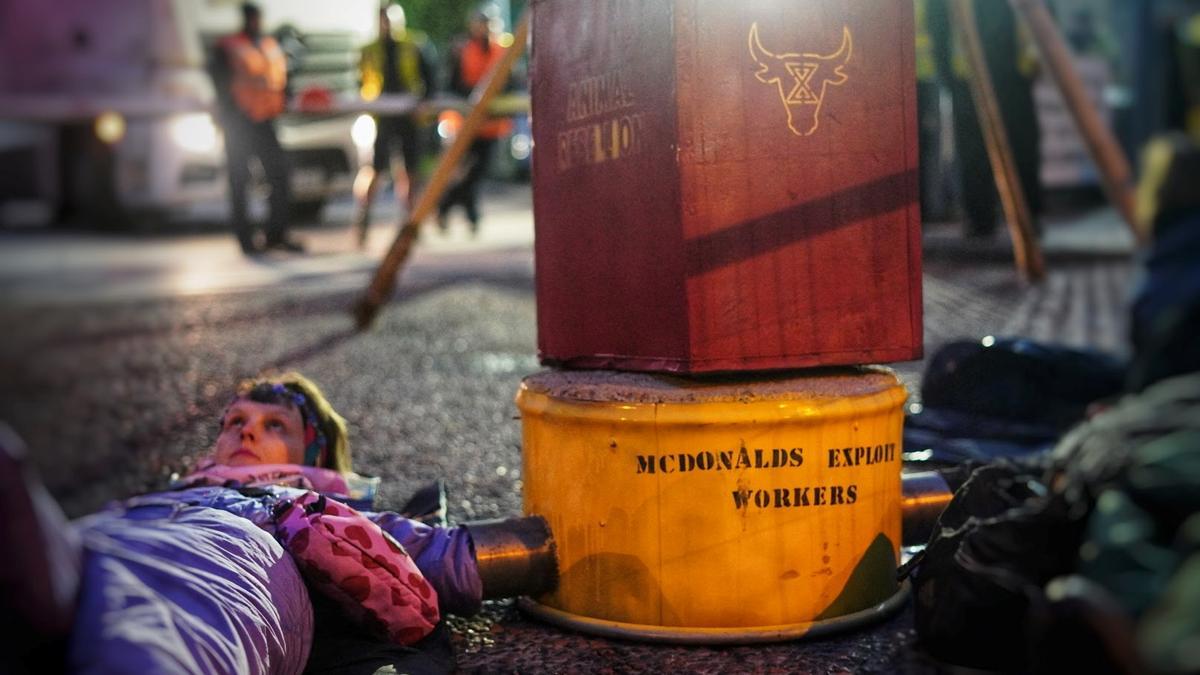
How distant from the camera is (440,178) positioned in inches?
205

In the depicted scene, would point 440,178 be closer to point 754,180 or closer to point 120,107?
point 754,180

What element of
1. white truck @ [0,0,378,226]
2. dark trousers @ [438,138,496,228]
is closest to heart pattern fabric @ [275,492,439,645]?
dark trousers @ [438,138,496,228]

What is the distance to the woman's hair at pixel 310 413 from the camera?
328cm

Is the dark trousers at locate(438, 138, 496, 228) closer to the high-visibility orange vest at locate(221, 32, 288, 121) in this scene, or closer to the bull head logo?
the high-visibility orange vest at locate(221, 32, 288, 121)

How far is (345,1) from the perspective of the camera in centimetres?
1659

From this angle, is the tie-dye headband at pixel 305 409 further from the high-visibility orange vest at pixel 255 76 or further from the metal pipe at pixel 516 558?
the high-visibility orange vest at pixel 255 76

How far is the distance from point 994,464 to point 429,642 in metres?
1.23

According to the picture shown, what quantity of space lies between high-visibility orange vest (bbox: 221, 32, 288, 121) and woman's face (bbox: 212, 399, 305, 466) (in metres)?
8.49

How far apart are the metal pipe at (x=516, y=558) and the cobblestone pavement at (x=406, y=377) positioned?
0.33 feet

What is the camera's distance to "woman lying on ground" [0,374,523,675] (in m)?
1.59

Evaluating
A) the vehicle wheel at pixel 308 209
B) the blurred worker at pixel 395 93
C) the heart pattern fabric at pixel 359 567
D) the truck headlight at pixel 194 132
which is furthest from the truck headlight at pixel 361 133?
the heart pattern fabric at pixel 359 567

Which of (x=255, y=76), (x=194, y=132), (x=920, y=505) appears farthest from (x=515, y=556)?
(x=194, y=132)

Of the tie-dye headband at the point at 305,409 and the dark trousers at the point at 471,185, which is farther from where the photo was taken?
the dark trousers at the point at 471,185

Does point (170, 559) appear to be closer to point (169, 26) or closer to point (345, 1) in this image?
point (169, 26)
